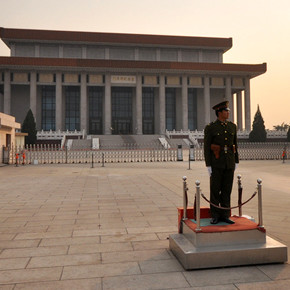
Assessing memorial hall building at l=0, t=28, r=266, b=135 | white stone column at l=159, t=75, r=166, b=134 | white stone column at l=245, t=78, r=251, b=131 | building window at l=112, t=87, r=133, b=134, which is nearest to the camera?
memorial hall building at l=0, t=28, r=266, b=135

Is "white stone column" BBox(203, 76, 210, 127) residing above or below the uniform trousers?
above

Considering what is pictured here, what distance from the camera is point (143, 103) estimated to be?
52125 mm

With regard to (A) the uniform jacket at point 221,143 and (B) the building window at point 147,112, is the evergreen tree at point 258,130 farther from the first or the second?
(A) the uniform jacket at point 221,143

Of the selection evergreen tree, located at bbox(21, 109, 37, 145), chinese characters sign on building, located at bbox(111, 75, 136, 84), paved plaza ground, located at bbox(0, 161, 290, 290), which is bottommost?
paved plaza ground, located at bbox(0, 161, 290, 290)

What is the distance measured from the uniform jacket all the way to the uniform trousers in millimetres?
98

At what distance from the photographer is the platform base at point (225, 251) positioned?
3.24m

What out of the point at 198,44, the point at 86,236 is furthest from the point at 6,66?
the point at 86,236

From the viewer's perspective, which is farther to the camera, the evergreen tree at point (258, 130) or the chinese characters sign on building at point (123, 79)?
the chinese characters sign on building at point (123, 79)

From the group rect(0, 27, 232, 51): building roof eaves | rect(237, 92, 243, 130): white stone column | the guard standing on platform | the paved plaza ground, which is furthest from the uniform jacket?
rect(237, 92, 243, 130): white stone column

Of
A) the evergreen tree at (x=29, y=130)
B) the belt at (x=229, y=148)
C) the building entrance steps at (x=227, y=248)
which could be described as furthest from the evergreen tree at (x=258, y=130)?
the building entrance steps at (x=227, y=248)

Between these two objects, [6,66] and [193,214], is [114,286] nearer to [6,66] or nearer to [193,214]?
[193,214]

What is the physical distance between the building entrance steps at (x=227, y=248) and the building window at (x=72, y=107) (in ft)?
158

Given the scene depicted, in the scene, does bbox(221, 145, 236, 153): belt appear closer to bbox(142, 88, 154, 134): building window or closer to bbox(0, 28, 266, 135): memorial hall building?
bbox(0, 28, 266, 135): memorial hall building

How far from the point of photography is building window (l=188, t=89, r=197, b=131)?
2094 inches
